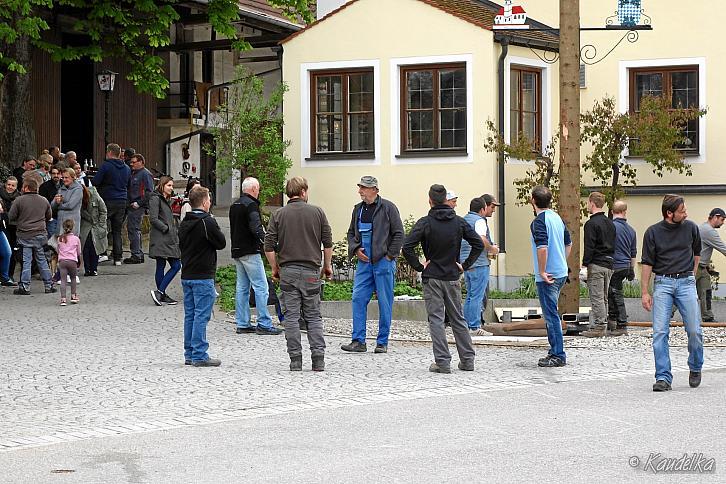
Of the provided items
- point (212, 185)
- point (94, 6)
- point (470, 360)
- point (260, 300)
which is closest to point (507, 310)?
point (260, 300)

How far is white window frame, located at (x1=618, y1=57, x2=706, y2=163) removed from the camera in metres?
23.1

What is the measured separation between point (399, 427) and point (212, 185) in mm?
28808

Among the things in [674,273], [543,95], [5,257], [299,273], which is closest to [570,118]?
[674,273]

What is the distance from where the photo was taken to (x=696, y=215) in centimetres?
2306

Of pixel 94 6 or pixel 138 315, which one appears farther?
pixel 94 6

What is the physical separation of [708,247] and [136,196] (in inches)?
390

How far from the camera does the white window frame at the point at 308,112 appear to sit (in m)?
23.2

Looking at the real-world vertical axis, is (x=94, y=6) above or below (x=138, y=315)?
above

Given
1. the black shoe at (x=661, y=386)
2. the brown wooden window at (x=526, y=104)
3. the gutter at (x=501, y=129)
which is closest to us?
the black shoe at (x=661, y=386)

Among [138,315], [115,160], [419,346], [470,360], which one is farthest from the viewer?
[115,160]

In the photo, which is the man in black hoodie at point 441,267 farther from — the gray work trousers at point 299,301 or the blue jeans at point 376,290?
the blue jeans at point 376,290

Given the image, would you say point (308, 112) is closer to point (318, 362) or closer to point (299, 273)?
point (299, 273)

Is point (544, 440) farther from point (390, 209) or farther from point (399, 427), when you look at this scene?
point (390, 209)

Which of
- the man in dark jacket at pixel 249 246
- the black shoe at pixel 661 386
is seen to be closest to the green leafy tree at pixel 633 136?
the man in dark jacket at pixel 249 246
